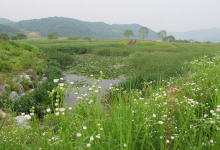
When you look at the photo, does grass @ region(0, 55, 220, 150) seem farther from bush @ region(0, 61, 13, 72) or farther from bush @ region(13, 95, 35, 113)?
bush @ region(0, 61, 13, 72)

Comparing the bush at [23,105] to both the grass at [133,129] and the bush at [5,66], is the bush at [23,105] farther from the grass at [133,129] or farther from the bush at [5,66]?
the bush at [5,66]

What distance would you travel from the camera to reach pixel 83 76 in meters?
11.2

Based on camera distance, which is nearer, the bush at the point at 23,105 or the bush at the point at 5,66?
the bush at the point at 23,105

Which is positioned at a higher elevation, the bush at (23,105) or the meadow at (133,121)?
the meadow at (133,121)

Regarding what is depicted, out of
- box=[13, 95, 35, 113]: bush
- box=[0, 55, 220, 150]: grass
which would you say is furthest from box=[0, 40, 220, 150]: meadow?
box=[13, 95, 35, 113]: bush

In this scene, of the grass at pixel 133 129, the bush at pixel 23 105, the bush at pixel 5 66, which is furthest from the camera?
the bush at pixel 5 66

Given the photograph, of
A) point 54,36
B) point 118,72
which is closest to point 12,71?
point 118,72

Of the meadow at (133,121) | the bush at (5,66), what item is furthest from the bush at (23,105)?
the bush at (5,66)

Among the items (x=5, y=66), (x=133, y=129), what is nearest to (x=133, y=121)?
(x=133, y=129)

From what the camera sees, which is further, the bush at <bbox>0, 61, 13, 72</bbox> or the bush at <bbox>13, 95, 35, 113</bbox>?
the bush at <bbox>0, 61, 13, 72</bbox>

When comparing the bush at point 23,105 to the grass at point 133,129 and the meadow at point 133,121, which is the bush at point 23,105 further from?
the grass at point 133,129

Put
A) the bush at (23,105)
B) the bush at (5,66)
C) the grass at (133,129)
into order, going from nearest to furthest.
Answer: the grass at (133,129), the bush at (23,105), the bush at (5,66)

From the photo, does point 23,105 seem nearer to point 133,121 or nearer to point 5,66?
point 5,66

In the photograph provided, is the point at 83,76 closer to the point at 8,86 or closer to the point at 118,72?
the point at 118,72
